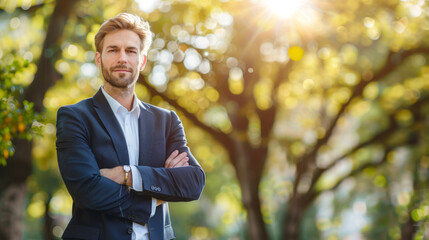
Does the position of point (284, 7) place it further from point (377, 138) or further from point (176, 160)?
point (176, 160)

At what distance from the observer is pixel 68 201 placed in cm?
2711

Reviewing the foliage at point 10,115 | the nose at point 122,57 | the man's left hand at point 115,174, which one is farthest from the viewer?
the foliage at point 10,115

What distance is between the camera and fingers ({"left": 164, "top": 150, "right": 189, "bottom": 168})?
3510 millimetres

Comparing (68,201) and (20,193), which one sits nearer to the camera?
(20,193)

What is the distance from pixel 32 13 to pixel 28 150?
329 cm

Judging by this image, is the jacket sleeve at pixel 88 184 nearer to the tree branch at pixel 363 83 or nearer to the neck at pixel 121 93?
the neck at pixel 121 93

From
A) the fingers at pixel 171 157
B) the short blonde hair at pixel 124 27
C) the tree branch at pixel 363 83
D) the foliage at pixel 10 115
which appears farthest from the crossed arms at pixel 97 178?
the tree branch at pixel 363 83

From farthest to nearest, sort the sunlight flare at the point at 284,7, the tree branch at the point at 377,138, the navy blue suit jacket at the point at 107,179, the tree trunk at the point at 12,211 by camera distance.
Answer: the tree branch at the point at 377,138 < the sunlight flare at the point at 284,7 < the tree trunk at the point at 12,211 < the navy blue suit jacket at the point at 107,179

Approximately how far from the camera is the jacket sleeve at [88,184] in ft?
10.1

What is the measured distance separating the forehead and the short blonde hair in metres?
0.03

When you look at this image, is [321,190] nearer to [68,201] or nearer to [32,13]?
[32,13]

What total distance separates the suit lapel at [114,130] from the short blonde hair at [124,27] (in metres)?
0.47

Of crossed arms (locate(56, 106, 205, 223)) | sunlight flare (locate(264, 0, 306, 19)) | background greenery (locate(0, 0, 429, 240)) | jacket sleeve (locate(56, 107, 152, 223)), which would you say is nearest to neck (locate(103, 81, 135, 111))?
crossed arms (locate(56, 106, 205, 223))

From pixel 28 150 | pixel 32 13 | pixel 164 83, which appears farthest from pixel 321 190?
pixel 32 13
